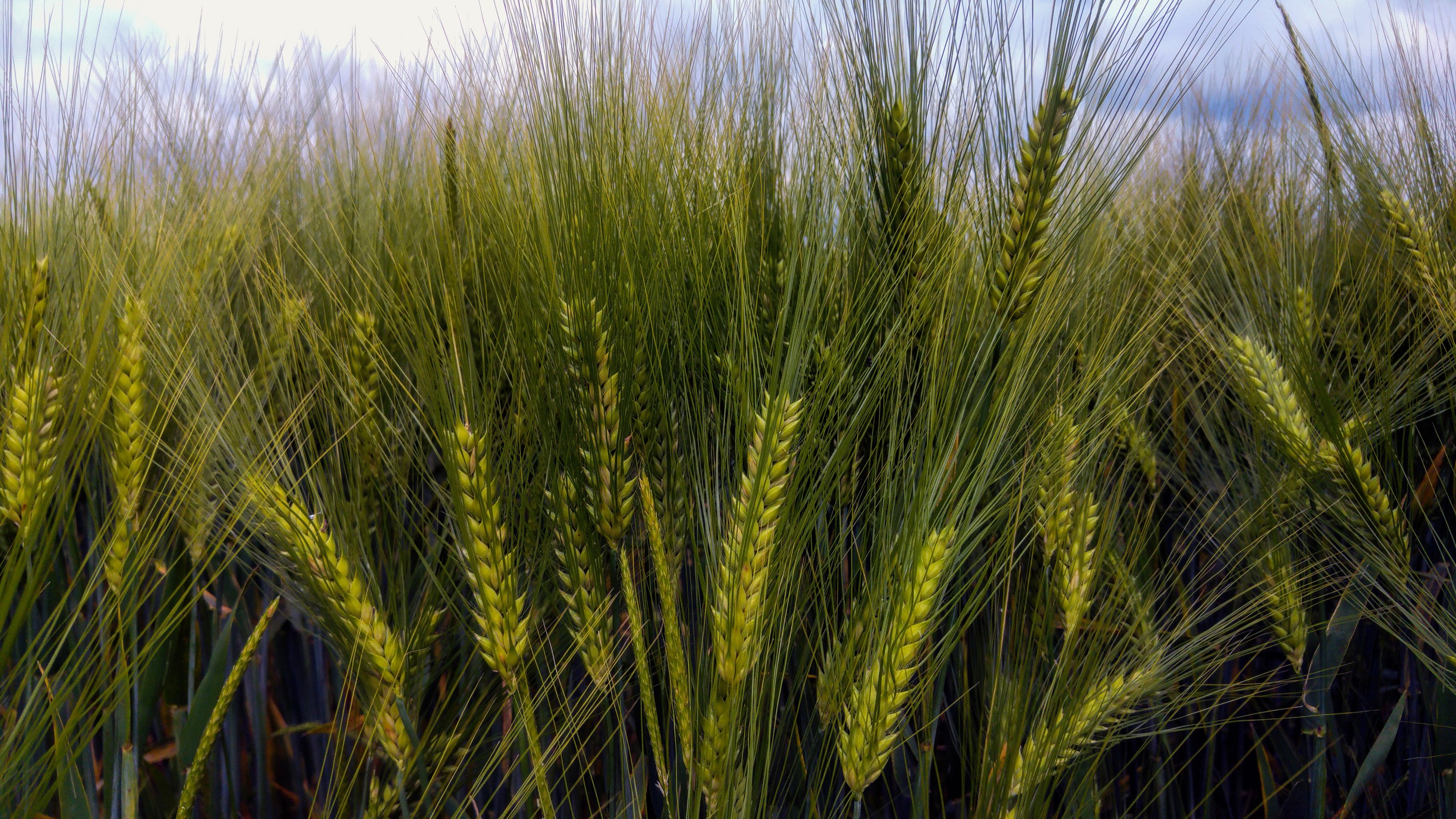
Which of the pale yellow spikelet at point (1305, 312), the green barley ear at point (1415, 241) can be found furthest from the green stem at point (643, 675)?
the green barley ear at point (1415, 241)

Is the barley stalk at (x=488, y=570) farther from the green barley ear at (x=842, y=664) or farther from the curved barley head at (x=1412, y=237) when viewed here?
the curved barley head at (x=1412, y=237)

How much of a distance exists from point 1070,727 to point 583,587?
1.84 ft

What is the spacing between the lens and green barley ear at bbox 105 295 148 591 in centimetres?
93

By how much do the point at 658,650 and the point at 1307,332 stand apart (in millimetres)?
1153

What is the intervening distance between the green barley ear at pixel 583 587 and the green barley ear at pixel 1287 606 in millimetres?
942

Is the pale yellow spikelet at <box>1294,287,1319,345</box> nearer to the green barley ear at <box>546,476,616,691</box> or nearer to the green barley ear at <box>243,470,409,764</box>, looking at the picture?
the green barley ear at <box>546,476,616,691</box>

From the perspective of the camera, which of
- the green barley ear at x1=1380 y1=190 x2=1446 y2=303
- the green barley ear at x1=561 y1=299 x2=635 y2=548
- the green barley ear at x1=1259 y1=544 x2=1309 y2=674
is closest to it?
the green barley ear at x1=561 y1=299 x2=635 y2=548

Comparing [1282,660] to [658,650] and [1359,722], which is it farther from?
[658,650]

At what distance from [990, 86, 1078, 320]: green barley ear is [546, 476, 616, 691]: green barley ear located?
0.49 metres

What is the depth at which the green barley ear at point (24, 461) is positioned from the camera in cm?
82

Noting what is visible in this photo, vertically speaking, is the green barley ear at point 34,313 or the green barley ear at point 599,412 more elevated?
the green barley ear at point 34,313

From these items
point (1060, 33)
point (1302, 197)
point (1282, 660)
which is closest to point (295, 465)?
point (1060, 33)

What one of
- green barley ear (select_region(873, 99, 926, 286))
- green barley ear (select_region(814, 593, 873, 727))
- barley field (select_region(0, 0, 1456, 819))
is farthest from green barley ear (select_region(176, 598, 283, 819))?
green barley ear (select_region(873, 99, 926, 286))

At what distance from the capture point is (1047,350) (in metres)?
0.96
